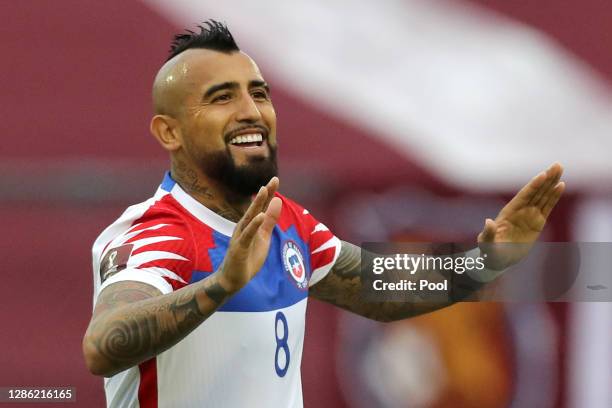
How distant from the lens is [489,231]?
4.44 meters

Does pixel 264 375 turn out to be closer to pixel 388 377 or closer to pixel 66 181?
pixel 388 377

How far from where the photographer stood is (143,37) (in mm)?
8125

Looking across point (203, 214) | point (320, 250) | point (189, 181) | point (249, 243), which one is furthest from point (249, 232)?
point (320, 250)

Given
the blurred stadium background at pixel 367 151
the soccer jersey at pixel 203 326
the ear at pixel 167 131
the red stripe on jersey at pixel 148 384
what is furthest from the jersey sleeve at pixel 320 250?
the blurred stadium background at pixel 367 151

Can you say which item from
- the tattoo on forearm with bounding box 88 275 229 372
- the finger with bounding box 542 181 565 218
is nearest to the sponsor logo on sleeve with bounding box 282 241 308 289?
the tattoo on forearm with bounding box 88 275 229 372

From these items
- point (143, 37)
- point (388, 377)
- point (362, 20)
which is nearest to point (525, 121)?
point (362, 20)

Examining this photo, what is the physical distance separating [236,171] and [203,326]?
0.55m

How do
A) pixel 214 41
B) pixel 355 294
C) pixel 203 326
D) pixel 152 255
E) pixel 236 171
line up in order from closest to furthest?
pixel 152 255 < pixel 203 326 < pixel 236 171 < pixel 214 41 < pixel 355 294

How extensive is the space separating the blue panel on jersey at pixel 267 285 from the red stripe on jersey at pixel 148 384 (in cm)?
29

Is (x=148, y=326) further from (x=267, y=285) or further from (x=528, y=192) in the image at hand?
(x=528, y=192)

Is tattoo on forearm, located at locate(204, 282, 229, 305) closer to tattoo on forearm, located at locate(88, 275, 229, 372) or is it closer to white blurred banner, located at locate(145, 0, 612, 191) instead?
tattoo on forearm, located at locate(88, 275, 229, 372)

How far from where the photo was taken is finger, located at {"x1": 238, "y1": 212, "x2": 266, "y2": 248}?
132 inches

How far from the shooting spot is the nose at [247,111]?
4125 millimetres

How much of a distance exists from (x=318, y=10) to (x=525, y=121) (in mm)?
1552
